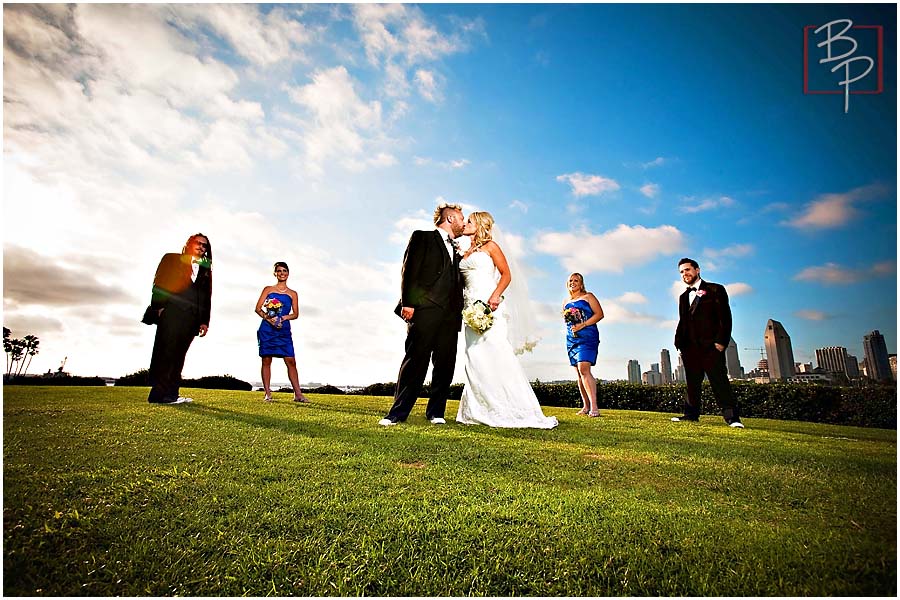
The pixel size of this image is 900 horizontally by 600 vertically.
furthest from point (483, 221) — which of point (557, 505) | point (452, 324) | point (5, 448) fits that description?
A: point (5, 448)

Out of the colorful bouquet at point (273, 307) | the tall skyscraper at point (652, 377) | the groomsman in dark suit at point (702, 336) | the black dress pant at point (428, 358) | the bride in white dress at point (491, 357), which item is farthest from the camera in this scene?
the tall skyscraper at point (652, 377)

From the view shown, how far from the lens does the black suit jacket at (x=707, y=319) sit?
685cm

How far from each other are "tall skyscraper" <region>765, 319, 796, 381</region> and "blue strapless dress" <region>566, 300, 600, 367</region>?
2799mm

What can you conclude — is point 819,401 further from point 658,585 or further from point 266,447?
point 266,447

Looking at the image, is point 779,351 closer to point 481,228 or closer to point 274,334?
point 481,228

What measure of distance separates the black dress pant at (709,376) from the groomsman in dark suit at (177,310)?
7.77 meters

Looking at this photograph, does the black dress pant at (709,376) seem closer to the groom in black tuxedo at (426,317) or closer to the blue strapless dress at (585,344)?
the blue strapless dress at (585,344)

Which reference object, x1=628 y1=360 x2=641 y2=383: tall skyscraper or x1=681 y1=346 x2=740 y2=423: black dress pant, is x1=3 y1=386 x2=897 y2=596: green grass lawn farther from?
x1=628 y1=360 x2=641 y2=383: tall skyscraper

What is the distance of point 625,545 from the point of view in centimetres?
199

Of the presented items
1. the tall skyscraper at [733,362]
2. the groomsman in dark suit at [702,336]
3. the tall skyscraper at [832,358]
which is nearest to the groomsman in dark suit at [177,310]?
the groomsman in dark suit at [702,336]

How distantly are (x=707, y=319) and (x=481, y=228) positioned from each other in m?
3.80

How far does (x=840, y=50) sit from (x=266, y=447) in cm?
605

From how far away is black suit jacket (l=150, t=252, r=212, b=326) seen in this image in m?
7.16

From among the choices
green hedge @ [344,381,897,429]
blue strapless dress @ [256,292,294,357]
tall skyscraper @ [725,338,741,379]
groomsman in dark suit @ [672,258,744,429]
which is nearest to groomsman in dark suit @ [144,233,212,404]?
blue strapless dress @ [256,292,294,357]
